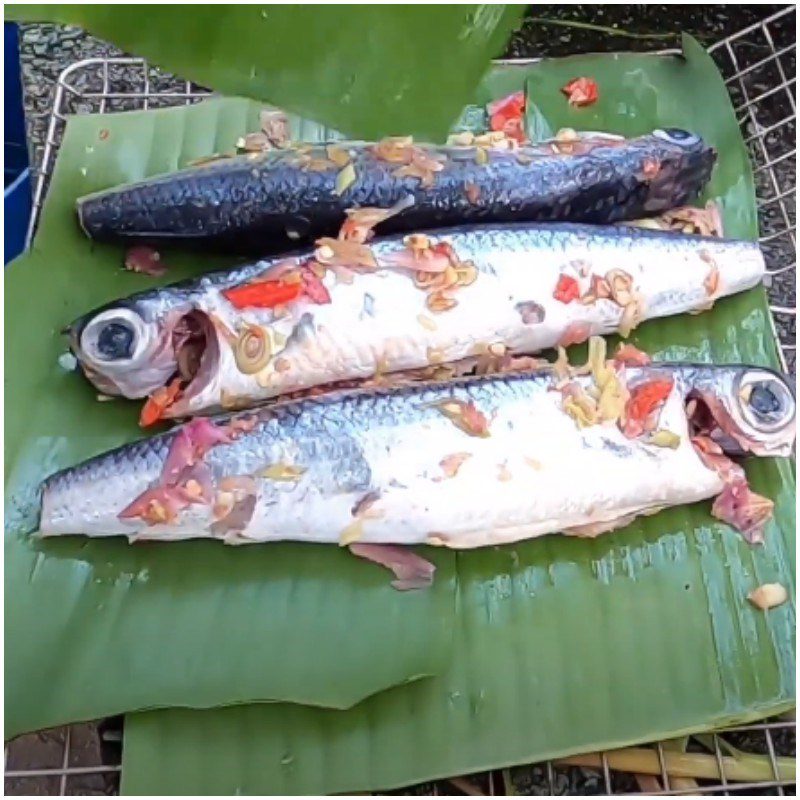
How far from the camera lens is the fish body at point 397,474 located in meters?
2.02

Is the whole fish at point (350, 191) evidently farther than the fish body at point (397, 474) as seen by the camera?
Yes

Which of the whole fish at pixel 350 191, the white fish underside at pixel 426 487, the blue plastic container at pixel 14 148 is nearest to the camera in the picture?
the white fish underside at pixel 426 487

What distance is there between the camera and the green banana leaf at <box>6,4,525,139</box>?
5.42 ft

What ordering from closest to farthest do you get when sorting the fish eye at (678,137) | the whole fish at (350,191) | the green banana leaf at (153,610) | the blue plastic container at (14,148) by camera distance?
the green banana leaf at (153,610), the whole fish at (350,191), the fish eye at (678,137), the blue plastic container at (14,148)

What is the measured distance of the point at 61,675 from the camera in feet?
6.30

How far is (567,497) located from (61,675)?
100cm

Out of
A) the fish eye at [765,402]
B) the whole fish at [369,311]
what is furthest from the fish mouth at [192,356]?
the fish eye at [765,402]

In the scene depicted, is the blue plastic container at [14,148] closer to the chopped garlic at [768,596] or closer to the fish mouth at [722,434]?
the fish mouth at [722,434]

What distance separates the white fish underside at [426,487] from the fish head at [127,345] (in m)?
0.24

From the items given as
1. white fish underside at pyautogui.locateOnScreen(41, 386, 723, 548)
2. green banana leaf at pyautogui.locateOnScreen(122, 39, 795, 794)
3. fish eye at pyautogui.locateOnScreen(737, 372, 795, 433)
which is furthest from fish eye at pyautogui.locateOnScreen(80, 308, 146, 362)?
fish eye at pyautogui.locateOnScreen(737, 372, 795, 433)

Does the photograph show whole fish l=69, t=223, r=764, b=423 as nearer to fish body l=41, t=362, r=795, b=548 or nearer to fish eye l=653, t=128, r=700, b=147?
fish body l=41, t=362, r=795, b=548

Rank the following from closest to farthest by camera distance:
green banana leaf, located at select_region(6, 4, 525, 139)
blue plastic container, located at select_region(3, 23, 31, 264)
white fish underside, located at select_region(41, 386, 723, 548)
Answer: green banana leaf, located at select_region(6, 4, 525, 139), white fish underside, located at select_region(41, 386, 723, 548), blue plastic container, located at select_region(3, 23, 31, 264)

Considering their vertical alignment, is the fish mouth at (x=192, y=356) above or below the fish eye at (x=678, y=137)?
below

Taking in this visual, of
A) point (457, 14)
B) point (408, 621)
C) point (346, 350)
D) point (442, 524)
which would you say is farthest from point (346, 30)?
point (408, 621)
